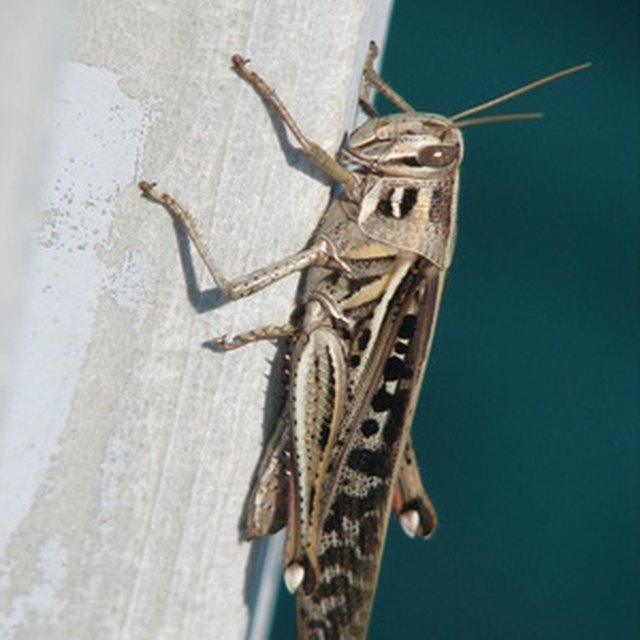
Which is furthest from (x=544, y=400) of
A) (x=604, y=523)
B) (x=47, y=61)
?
(x=47, y=61)

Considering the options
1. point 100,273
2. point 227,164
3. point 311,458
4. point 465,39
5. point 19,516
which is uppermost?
point 465,39

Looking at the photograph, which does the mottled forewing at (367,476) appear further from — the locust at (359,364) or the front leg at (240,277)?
the front leg at (240,277)

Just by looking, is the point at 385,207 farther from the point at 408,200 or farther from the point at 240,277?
the point at 240,277

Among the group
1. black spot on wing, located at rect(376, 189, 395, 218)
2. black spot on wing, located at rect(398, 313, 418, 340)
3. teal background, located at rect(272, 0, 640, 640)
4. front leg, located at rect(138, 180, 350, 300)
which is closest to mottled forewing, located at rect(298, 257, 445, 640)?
black spot on wing, located at rect(398, 313, 418, 340)

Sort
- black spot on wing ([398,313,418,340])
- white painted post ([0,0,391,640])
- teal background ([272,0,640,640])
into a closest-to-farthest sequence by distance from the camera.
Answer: white painted post ([0,0,391,640]) → black spot on wing ([398,313,418,340]) → teal background ([272,0,640,640])

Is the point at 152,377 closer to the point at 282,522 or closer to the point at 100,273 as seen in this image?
the point at 100,273

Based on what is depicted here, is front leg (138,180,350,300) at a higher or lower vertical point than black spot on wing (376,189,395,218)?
lower

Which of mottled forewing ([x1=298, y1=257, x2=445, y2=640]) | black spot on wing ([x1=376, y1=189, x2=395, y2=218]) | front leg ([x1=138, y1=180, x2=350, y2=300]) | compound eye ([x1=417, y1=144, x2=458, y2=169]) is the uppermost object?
compound eye ([x1=417, y1=144, x2=458, y2=169])

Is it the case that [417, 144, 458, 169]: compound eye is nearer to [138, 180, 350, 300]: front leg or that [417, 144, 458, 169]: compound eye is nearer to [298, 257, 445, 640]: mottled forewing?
[298, 257, 445, 640]: mottled forewing
